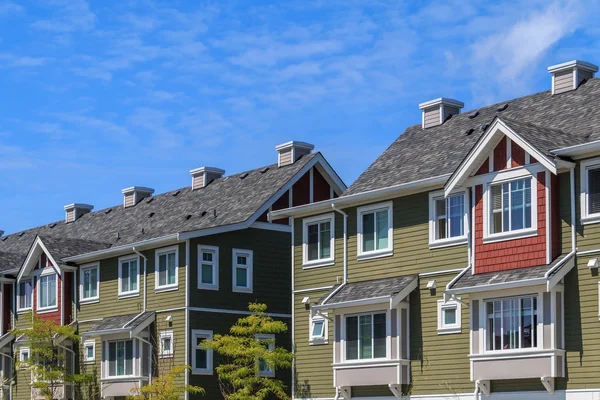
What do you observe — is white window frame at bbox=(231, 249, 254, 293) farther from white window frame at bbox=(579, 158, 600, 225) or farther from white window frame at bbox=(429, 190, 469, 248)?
white window frame at bbox=(579, 158, 600, 225)

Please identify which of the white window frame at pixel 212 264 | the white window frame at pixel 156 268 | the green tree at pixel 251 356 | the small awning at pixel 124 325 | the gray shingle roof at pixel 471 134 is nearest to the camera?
the gray shingle roof at pixel 471 134

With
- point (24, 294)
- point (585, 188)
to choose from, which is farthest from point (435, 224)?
point (24, 294)

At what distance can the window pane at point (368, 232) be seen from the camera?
36094mm

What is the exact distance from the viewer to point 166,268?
44.4m

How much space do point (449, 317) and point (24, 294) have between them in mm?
26929

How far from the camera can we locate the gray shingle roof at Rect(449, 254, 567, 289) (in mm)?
29625

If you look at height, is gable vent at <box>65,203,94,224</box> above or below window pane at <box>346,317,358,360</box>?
above

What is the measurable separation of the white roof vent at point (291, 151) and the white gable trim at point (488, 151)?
16.1 metres

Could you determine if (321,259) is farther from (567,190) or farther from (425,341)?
(567,190)

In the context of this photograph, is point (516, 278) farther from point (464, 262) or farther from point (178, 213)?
point (178, 213)


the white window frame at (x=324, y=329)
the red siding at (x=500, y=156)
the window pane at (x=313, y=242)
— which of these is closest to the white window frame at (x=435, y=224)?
the red siding at (x=500, y=156)

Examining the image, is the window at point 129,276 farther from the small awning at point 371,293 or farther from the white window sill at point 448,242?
the white window sill at point 448,242

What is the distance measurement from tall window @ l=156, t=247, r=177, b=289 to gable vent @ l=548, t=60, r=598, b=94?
15812mm

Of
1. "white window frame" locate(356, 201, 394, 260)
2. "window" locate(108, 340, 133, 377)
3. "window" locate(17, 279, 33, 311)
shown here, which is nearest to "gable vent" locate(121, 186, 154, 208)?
"window" locate(17, 279, 33, 311)
